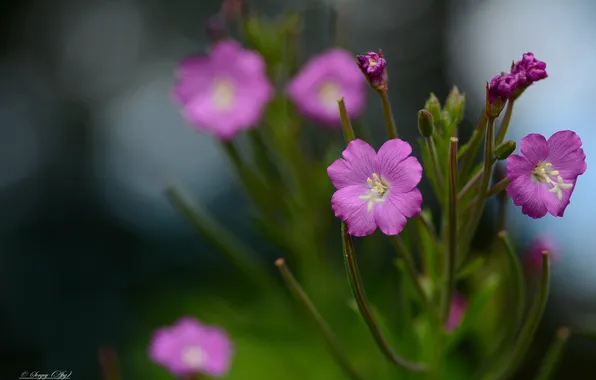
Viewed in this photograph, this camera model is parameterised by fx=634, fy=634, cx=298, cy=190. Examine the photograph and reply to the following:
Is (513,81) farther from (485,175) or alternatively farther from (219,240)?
(219,240)

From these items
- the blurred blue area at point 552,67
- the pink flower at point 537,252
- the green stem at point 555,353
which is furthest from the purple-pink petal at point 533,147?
the blurred blue area at point 552,67

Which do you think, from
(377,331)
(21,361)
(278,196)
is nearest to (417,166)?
(377,331)

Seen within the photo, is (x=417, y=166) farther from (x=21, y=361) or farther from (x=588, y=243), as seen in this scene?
(x=21, y=361)

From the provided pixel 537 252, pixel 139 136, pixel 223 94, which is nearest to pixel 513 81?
pixel 537 252

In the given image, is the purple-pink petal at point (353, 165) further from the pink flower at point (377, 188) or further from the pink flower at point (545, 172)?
the pink flower at point (545, 172)

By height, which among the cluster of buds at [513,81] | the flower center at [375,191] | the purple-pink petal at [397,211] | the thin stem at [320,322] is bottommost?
the thin stem at [320,322]

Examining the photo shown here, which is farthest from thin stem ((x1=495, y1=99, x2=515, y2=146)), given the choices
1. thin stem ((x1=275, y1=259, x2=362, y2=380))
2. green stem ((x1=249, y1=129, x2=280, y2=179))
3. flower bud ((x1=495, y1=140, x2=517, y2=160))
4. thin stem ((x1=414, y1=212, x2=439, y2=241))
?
green stem ((x1=249, y1=129, x2=280, y2=179))
